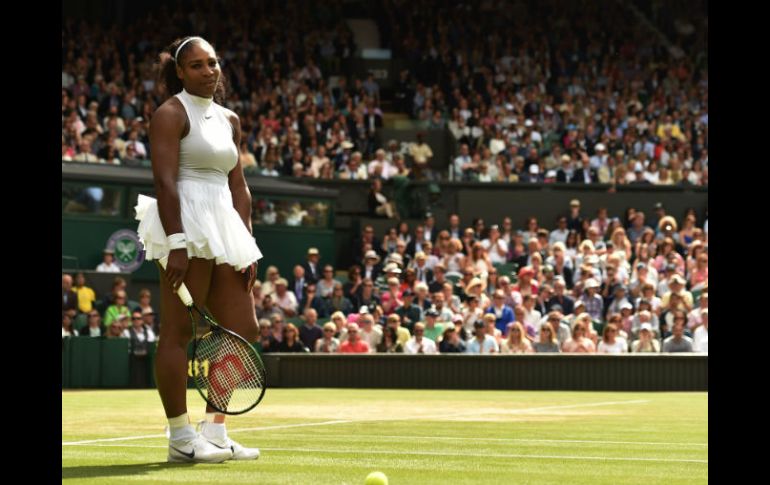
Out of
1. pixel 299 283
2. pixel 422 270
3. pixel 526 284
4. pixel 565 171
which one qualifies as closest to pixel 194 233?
pixel 526 284

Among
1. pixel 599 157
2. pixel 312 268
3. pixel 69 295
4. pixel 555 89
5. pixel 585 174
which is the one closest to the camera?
pixel 69 295

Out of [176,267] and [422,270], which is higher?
[176,267]

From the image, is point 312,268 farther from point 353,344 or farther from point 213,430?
point 213,430

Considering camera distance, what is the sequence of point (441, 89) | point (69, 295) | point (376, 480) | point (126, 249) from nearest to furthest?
point (376, 480)
point (69, 295)
point (126, 249)
point (441, 89)

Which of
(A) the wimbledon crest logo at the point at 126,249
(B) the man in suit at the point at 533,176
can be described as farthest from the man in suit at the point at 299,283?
(B) the man in suit at the point at 533,176

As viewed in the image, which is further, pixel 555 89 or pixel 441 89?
pixel 441 89

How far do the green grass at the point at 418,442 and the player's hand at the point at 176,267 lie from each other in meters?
0.89

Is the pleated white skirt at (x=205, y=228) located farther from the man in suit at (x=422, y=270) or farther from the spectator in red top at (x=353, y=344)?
the man in suit at (x=422, y=270)

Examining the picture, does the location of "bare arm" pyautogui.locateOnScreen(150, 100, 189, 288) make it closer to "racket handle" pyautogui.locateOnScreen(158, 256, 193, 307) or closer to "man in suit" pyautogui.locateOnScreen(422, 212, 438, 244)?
"racket handle" pyautogui.locateOnScreen(158, 256, 193, 307)

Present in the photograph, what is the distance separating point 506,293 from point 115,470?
1525 centimetres

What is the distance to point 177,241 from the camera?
704cm

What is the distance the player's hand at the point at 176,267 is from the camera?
22.9 feet

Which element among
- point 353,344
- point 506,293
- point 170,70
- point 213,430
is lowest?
point 353,344
